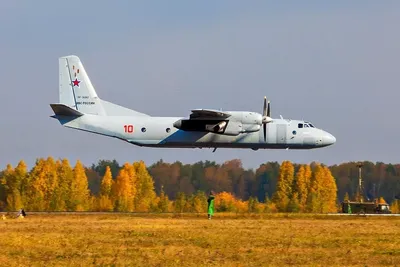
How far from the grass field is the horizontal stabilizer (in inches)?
843

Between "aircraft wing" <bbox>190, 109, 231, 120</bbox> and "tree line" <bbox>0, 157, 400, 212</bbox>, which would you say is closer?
"aircraft wing" <bbox>190, 109, 231, 120</bbox>

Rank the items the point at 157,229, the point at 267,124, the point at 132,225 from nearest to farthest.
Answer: the point at 157,229 < the point at 132,225 < the point at 267,124

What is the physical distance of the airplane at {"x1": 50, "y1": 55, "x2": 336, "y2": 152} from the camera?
5716 centimetres

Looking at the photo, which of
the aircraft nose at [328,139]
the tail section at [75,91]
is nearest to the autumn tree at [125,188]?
the tail section at [75,91]

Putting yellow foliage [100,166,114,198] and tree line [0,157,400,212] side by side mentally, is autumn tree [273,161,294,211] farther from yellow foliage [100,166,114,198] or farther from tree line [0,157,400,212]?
yellow foliage [100,166,114,198]

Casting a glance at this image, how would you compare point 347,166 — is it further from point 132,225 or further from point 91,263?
point 91,263

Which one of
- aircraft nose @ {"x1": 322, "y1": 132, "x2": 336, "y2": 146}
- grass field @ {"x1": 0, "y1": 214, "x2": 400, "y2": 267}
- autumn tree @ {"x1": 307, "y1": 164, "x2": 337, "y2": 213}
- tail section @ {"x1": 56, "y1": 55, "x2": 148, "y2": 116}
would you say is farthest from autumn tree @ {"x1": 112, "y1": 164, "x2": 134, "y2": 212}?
grass field @ {"x1": 0, "y1": 214, "x2": 400, "y2": 267}

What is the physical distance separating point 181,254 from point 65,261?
11.1 ft

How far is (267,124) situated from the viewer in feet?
189

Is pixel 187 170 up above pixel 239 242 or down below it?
above

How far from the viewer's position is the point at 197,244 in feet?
86.0

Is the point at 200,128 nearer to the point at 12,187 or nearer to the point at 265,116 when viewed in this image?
the point at 265,116

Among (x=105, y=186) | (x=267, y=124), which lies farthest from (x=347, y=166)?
(x=267, y=124)

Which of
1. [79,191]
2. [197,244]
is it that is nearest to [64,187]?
[79,191]
